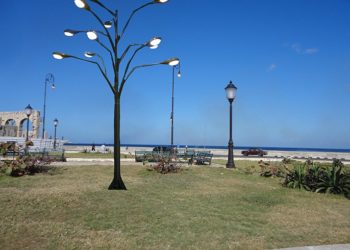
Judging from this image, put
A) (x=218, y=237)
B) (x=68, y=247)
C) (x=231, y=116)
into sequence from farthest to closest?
1. (x=231, y=116)
2. (x=218, y=237)
3. (x=68, y=247)

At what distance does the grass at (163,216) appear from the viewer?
5.43 metres

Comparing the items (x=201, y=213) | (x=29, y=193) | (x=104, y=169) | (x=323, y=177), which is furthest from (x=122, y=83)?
(x=323, y=177)

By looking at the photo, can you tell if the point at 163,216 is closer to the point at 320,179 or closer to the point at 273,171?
the point at 320,179

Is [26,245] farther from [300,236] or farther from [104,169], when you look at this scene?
[104,169]

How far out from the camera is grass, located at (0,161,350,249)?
543cm

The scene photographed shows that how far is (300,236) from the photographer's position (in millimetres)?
5930

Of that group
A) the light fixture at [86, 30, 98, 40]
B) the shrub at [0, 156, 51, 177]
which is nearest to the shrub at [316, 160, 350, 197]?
the light fixture at [86, 30, 98, 40]

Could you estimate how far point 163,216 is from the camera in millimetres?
6844

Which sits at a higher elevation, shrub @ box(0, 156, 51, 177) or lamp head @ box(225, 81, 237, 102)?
lamp head @ box(225, 81, 237, 102)

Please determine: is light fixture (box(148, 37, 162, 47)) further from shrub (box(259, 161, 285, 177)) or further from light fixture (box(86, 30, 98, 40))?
shrub (box(259, 161, 285, 177))

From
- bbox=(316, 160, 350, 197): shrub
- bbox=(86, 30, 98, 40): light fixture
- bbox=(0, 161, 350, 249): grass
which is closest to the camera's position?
bbox=(0, 161, 350, 249): grass

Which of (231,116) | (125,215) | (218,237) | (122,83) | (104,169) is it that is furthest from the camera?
(231,116)

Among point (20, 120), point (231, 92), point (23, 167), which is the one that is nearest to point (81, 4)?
point (23, 167)

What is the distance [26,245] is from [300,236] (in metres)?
4.66
